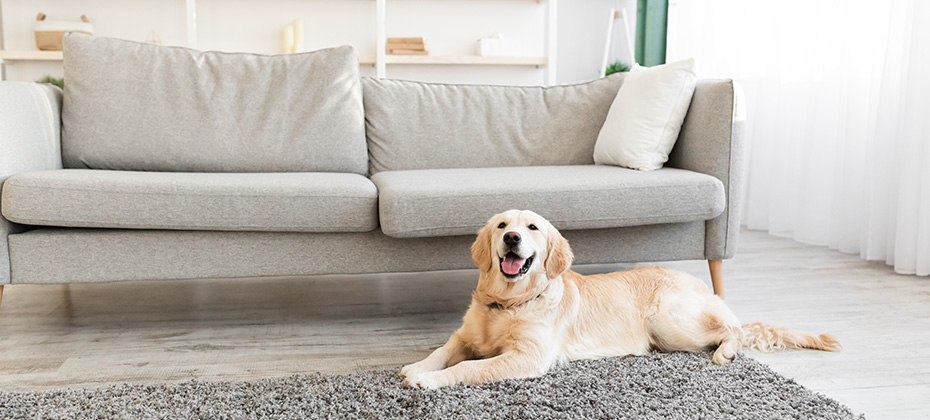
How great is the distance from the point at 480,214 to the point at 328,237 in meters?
0.46

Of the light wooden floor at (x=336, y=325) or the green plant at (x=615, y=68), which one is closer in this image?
the light wooden floor at (x=336, y=325)

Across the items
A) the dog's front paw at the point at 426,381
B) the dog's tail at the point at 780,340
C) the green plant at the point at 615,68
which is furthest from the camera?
the green plant at the point at 615,68

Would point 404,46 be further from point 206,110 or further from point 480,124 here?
point 206,110

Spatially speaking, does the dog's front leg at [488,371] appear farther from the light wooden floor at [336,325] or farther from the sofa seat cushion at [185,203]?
the sofa seat cushion at [185,203]

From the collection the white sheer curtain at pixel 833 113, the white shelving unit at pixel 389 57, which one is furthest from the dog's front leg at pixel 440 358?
the white shelving unit at pixel 389 57

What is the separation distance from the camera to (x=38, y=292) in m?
2.58

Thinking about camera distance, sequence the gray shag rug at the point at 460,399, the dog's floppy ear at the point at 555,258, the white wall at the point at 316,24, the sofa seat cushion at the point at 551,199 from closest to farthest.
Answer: the gray shag rug at the point at 460,399 < the dog's floppy ear at the point at 555,258 < the sofa seat cushion at the point at 551,199 < the white wall at the point at 316,24

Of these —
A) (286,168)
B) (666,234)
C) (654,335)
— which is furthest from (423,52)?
(654,335)

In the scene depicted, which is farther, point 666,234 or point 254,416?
point 666,234

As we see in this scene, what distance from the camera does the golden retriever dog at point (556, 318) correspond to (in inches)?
65.7

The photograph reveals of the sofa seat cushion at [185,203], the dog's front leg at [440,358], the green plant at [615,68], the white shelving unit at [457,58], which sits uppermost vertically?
the white shelving unit at [457,58]

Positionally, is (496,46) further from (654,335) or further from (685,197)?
(654,335)

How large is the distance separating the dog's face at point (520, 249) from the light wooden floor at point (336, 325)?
1.27ft

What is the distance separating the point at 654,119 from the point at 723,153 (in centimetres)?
28
